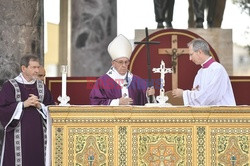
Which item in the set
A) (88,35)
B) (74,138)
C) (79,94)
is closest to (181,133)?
(74,138)

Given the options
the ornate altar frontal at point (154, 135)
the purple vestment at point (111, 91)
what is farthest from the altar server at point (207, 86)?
the purple vestment at point (111, 91)

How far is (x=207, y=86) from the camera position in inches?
487

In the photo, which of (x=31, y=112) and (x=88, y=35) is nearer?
(x=31, y=112)

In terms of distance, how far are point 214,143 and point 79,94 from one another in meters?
4.53

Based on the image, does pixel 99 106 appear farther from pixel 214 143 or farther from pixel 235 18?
pixel 235 18

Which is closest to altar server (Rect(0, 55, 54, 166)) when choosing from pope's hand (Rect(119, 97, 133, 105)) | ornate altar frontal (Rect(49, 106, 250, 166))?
pope's hand (Rect(119, 97, 133, 105))

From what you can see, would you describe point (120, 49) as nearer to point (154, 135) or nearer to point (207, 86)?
point (207, 86)

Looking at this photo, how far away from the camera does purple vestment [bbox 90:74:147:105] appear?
1286 cm

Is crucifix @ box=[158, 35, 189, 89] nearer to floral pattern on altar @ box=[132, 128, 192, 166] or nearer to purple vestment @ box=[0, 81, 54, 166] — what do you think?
purple vestment @ box=[0, 81, 54, 166]

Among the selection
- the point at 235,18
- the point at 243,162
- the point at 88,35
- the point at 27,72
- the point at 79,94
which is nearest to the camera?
the point at 243,162

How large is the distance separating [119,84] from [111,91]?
12 centimetres

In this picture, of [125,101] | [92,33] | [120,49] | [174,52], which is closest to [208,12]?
[92,33]

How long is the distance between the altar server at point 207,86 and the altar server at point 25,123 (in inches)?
63.1

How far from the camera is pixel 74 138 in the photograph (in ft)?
38.5
